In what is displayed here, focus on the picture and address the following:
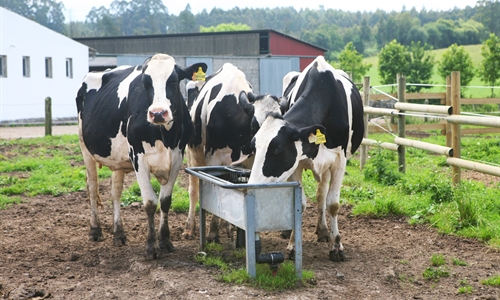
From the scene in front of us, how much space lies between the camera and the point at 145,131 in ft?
23.3

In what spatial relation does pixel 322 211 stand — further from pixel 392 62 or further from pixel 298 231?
pixel 392 62

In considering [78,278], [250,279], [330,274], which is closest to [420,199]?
[330,274]

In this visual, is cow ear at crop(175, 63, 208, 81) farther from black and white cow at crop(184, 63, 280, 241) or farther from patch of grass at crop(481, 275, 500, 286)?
patch of grass at crop(481, 275, 500, 286)

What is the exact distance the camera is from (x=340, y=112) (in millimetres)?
7113

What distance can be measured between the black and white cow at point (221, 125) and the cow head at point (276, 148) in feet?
3.83

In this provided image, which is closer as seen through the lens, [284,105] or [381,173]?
[284,105]

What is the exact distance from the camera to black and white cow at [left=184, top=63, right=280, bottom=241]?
25.6ft

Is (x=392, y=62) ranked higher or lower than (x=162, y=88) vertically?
higher

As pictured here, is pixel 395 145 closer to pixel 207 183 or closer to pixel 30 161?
pixel 207 183

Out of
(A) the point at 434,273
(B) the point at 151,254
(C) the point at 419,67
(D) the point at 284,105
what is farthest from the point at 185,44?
(A) the point at 434,273

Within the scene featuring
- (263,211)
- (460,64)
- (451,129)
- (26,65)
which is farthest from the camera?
(460,64)

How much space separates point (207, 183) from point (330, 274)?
5.54 ft

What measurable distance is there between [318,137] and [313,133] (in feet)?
0.22

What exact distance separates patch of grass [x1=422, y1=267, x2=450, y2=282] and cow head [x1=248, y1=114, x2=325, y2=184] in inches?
66.3
